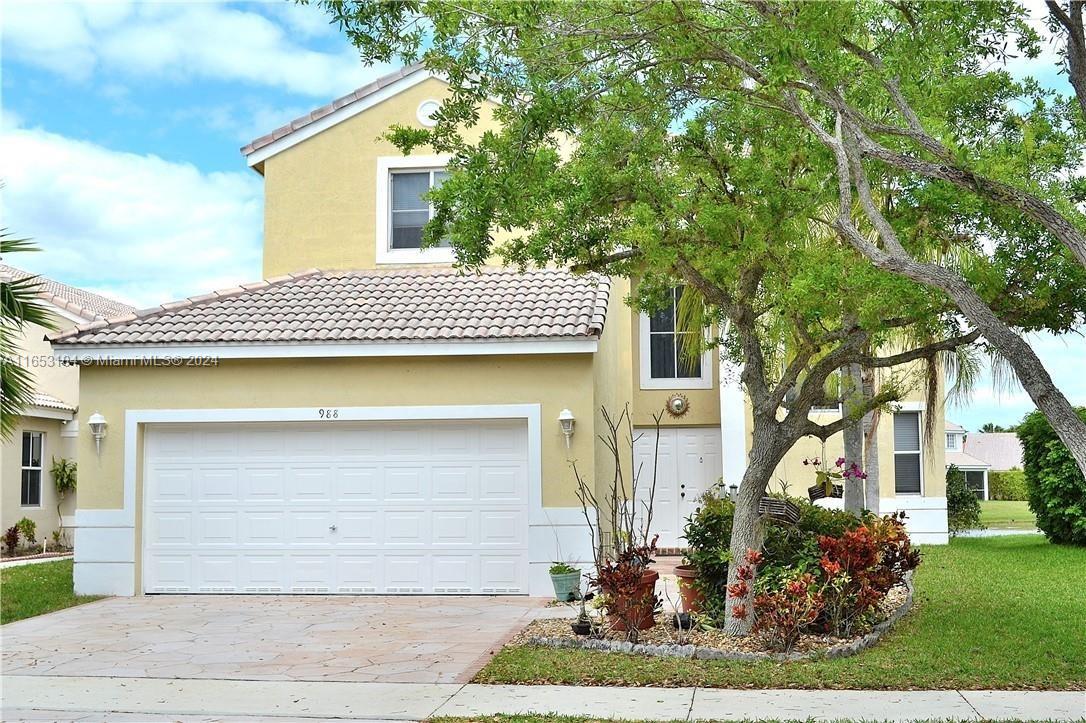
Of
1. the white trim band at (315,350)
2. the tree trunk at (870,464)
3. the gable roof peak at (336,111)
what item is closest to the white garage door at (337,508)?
the white trim band at (315,350)

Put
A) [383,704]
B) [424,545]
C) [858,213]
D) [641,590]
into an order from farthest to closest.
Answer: [424,545], [858,213], [641,590], [383,704]

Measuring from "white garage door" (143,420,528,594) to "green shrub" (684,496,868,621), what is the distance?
3310 mm

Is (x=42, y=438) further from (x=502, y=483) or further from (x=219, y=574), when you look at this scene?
(x=502, y=483)

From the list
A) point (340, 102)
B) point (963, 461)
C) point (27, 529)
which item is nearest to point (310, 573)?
point (340, 102)

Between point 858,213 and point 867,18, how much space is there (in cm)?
511

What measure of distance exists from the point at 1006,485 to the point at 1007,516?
12357 millimetres

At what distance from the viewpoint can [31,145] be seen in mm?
14734

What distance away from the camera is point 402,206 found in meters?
18.0

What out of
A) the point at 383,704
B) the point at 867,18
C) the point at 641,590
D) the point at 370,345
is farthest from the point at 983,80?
the point at 370,345

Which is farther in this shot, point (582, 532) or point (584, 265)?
point (582, 532)

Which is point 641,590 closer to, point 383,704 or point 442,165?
point 383,704

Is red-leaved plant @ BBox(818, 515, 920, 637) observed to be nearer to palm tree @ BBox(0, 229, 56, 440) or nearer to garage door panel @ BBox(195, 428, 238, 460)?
garage door panel @ BBox(195, 428, 238, 460)

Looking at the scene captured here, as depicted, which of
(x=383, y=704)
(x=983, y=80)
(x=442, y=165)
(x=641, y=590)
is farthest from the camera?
(x=442, y=165)

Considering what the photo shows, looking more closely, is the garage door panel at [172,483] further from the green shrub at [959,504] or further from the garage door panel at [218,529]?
the green shrub at [959,504]
